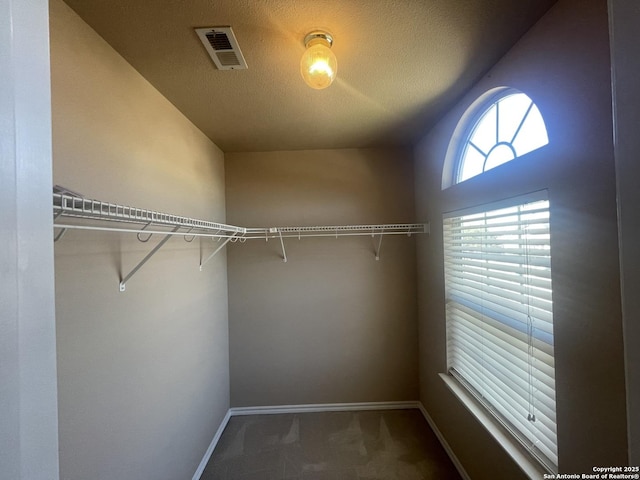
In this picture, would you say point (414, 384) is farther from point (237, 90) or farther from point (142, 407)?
point (237, 90)

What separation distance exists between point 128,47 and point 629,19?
1650 mm

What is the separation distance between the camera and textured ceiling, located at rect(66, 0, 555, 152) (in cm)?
99

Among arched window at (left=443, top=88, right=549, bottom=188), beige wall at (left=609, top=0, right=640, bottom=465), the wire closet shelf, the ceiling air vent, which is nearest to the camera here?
beige wall at (left=609, top=0, right=640, bottom=465)

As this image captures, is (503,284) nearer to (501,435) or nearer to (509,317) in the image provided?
(509,317)

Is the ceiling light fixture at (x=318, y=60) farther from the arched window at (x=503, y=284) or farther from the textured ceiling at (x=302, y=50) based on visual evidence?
the arched window at (x=503, y=284)

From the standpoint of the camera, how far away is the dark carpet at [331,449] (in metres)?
1.79

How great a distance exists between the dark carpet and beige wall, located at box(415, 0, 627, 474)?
82 centimetres

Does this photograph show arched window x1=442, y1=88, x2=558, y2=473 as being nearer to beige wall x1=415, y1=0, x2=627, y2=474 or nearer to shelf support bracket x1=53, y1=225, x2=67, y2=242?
beige wall x1=415, y1=0, x2=627, y2=474

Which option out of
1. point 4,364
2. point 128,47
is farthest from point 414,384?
point 128,47

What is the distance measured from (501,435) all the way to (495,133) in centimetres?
170

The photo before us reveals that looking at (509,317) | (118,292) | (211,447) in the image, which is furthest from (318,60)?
(211,447)

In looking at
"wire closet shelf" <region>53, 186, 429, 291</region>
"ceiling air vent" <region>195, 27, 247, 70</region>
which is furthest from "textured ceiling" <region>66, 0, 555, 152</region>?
"wire closet shelf" <region>53, 186, 429, 291</region>

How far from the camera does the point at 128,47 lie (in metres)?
1.15

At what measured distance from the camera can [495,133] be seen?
1.53 metres
